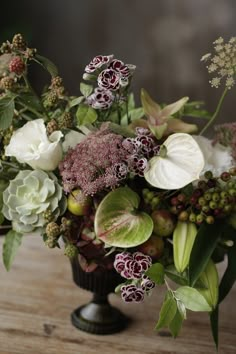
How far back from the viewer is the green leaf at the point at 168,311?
784 mm

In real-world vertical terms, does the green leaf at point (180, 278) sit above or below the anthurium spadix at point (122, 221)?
below

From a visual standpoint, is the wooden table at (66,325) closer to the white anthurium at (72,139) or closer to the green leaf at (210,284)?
the green leaf at (210,284)

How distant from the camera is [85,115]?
0.87 m

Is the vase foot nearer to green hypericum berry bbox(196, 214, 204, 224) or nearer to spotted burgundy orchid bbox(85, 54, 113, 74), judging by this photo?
green hypericum berry bbox(196, 214, 204, 224)

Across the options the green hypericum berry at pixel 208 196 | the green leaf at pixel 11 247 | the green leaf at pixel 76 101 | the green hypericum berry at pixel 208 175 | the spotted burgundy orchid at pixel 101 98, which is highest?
the spotted burgundy orchid at pixel 101 98

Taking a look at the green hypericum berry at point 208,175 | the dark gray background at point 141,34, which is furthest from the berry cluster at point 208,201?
the dark gray background at point 141,34

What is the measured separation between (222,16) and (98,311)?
7.09ft

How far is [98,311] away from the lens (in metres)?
1.02

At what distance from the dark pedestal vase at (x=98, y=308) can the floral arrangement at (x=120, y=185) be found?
0.15ft

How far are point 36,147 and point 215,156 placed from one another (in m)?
0.28

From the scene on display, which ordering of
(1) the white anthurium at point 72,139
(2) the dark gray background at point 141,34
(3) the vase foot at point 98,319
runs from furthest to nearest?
(2) the dark gray background at point 141,34 → (3) the vase foot at point 98,319 → (1) the white anthurium at point 72,139

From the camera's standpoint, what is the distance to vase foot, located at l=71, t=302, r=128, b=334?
100cm

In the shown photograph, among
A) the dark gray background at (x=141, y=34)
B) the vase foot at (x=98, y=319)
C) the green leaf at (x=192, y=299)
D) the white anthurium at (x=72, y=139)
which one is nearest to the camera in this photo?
the green leaf at (x=192, y=299)

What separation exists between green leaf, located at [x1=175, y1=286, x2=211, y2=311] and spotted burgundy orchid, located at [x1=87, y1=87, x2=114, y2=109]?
0.89ft
